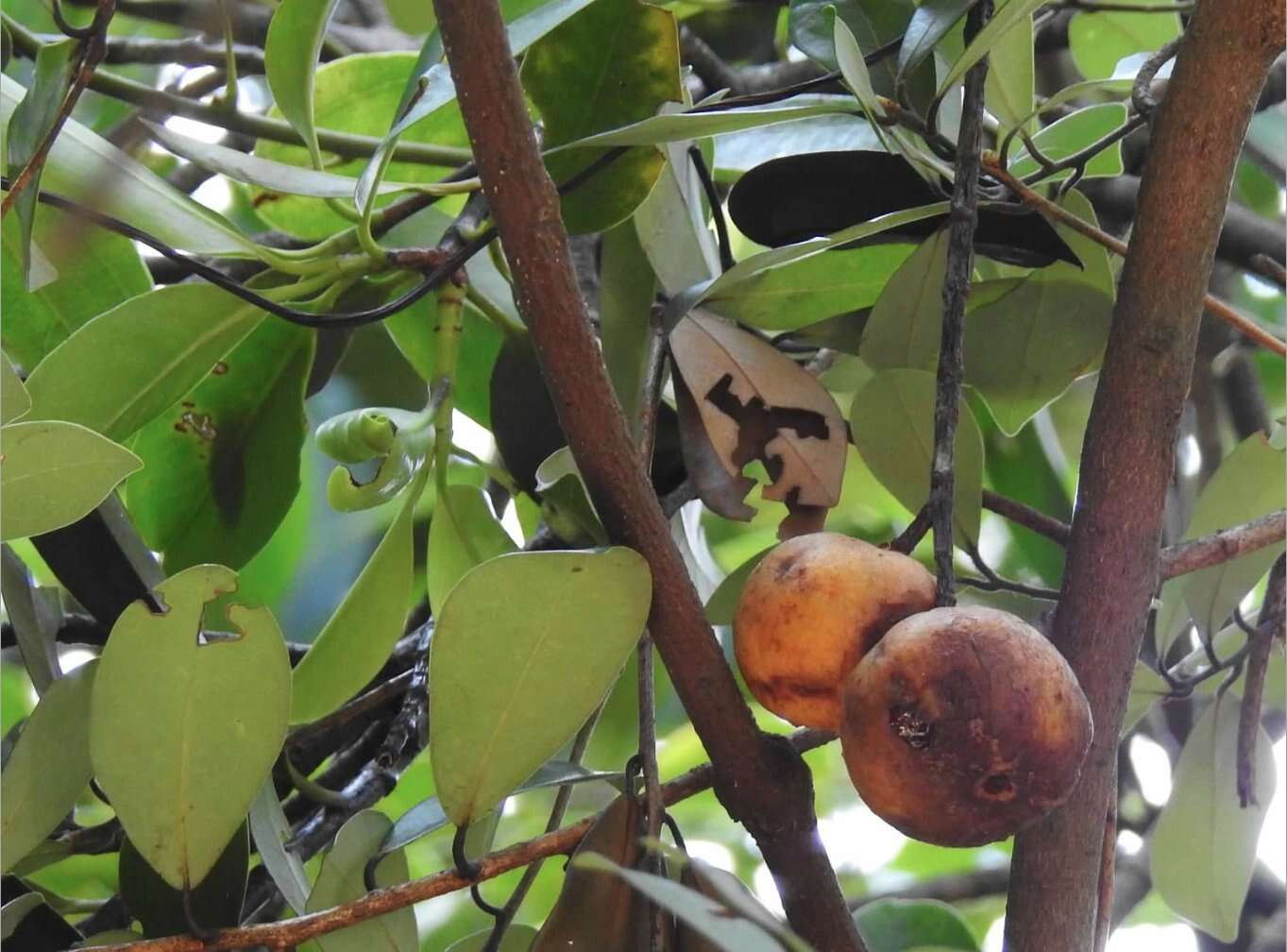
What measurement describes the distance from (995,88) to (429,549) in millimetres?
266

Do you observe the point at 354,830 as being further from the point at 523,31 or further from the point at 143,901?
the point at 523,31

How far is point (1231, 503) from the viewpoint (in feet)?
1.81

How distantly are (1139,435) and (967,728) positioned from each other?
120 millimetres

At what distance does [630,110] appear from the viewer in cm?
46

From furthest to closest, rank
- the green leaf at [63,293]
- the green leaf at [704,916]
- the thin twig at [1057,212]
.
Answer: the green leaf at [63,293], the thin twig at [1057,212], the green leaf at [704,916]

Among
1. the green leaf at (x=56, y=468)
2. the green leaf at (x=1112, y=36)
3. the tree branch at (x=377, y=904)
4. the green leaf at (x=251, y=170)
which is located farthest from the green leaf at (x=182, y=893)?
the green leaf at (x=1112, y=36)

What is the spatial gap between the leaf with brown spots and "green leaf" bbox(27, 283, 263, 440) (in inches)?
6.3

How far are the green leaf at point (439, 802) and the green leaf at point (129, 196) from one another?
0.68 feet

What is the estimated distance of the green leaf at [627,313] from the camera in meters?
0.48

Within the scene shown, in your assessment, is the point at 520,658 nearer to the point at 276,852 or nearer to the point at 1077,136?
the point at 276,852

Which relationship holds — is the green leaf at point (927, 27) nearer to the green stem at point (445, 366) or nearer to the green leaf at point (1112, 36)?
the green stem at point (445, 366)

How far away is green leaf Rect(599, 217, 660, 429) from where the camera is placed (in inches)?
18.9

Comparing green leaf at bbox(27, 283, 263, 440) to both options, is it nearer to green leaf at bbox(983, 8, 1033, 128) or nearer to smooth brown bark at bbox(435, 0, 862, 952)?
A: smooth brown bark at bbox(435, 0, 862, 952)

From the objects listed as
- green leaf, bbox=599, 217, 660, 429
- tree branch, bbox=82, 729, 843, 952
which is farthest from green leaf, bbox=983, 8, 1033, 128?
tree branch, bbox=82, 729, 843, 952
